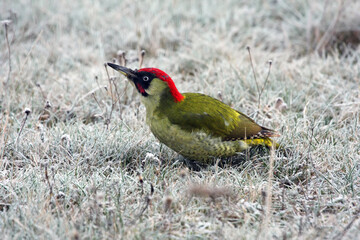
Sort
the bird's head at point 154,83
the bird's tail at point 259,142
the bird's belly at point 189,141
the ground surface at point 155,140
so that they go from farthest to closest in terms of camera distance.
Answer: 1. the bird's tail at point 259,142
2. the bird's head at point 154,83
3. the bird's belly at point 189,141
4. the ground surface at point 155,140

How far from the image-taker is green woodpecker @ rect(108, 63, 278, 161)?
3.45m

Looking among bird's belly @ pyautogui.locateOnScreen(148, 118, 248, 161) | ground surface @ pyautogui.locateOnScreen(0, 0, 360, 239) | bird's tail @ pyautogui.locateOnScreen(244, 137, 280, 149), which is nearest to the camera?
ground surface @ pyautogui.locateOnScreen(0, 0, 360, 239)

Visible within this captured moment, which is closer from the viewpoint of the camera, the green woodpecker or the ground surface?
the ground surface

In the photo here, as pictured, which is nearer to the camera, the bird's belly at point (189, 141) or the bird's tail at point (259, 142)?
the bird's belly at point (189, 141)

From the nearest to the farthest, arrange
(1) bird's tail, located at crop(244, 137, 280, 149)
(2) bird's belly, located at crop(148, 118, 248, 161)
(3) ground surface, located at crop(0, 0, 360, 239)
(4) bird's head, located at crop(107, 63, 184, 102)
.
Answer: (3) ground surface, located at crop(0, 0, 360, 239)
(2) bird's belly, located at crop(148, 118, 248, 161)
(4) bird's head, located at crop(107, 63, 184, 102)
(1) bird's tail, located at crop(244, 137, 280, 149)

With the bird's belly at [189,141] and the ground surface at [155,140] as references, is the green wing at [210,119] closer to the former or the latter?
the bird's belly at [189,141]

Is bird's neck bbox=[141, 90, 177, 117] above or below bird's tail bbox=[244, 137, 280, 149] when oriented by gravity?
above

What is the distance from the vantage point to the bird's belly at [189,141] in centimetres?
343

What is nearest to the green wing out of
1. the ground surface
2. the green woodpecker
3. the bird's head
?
the green woodpecker

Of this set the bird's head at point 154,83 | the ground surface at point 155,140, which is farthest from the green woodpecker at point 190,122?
the ground surface at point 155,140

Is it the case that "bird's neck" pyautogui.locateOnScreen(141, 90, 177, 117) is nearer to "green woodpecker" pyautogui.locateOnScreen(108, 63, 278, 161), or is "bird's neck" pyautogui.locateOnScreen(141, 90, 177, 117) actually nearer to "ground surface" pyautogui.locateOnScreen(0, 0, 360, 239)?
"green woodpecker" pyautogui.locateOnScreen(108, 63, 278, 161)

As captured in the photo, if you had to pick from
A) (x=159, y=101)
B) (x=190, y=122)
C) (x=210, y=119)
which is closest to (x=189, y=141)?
(x=190, y=122)

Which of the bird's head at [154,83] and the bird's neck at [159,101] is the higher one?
the bird's head at [154,83]

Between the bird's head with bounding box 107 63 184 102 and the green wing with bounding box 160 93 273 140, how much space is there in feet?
0.35
